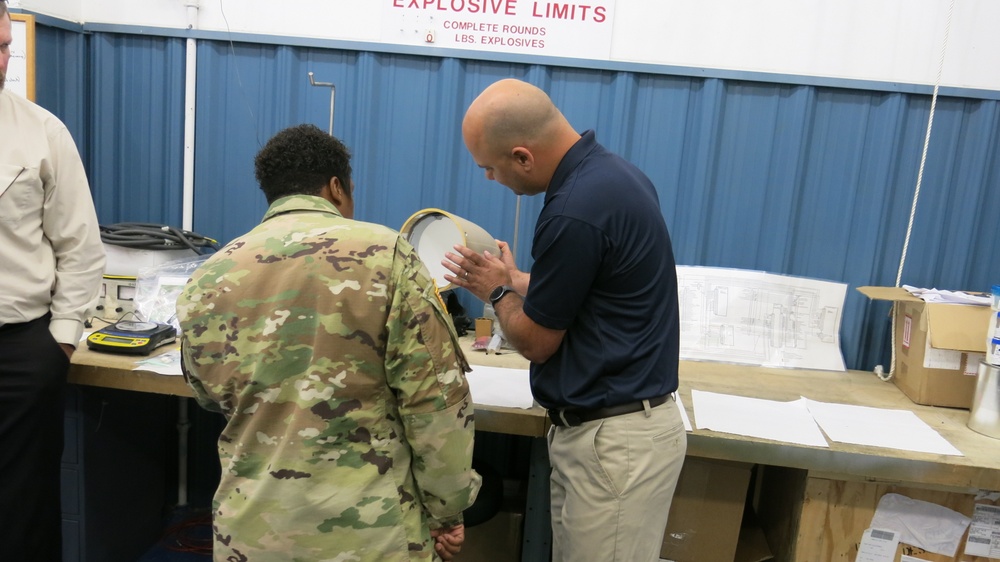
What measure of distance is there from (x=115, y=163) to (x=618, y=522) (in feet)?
8.18

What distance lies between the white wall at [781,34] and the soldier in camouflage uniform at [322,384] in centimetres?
161

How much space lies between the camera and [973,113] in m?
2.44

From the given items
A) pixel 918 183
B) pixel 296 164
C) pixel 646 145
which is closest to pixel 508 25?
pixel 646 145

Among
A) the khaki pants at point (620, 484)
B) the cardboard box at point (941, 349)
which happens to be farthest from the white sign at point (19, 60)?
the cardboard box at point (941, 349)

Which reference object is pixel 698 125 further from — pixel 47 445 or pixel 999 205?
pixel 47 445

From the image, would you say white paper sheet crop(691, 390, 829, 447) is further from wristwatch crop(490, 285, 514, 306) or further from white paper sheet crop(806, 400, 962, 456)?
wristwatch crop(490, 285, 514, 306)

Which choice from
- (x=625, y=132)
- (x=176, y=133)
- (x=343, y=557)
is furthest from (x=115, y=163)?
(x=343, y=557)

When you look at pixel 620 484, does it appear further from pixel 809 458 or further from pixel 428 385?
pixel 809 458

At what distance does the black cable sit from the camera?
2387 mm

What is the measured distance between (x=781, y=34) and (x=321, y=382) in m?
2.19

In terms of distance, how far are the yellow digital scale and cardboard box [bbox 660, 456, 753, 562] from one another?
1692mm

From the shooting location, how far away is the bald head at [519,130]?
55.8 inches

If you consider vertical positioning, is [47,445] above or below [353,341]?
below

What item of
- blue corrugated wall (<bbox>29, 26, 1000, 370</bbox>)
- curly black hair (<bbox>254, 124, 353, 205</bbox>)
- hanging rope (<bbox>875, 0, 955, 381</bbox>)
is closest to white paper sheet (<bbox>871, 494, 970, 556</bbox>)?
hanging rope (<bbox>875, 0, 955, 381</bbox>)
